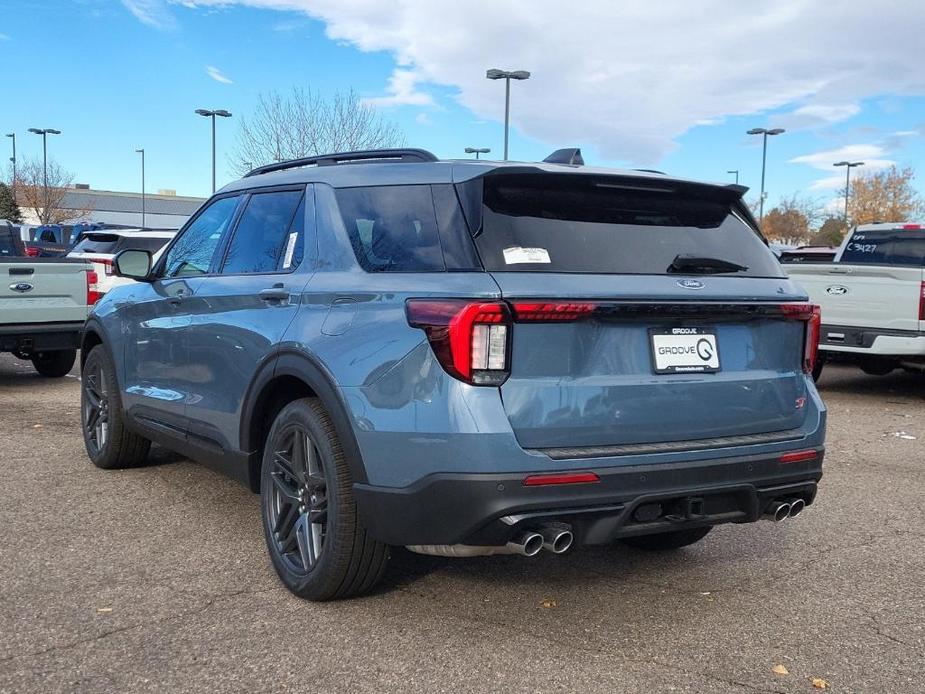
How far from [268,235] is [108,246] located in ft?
35.9

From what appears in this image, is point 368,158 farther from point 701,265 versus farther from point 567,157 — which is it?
point 701,265

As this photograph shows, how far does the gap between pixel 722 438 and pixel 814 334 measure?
2.39 ft

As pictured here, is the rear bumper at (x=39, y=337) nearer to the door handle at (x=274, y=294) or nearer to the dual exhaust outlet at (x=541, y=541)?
the door handle at (x=274, y=294)

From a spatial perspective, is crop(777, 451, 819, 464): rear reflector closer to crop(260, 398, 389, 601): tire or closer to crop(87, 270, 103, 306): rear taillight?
crop(260, 398, 389, 601): tire

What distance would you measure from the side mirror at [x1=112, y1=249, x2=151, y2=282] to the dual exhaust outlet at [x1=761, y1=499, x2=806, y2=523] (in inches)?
145

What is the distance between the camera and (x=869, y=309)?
974 centimetres

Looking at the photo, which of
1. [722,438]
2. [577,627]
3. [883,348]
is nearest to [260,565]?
[577,627]

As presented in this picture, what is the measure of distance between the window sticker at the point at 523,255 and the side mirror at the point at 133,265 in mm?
2994

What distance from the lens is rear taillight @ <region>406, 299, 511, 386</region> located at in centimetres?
312

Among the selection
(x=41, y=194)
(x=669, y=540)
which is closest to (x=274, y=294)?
(x=669, y=540)

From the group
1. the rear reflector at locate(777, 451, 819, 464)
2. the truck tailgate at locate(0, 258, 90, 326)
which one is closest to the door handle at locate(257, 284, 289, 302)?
the rear reflector at locate(777, 451, 819, 464)

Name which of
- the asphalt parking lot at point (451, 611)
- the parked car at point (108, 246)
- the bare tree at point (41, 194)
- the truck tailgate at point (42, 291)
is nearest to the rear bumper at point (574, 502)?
the asphalt parking lot at point (451, 611)

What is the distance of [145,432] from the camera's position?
547 cm

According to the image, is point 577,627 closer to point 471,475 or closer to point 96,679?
point 471,475
